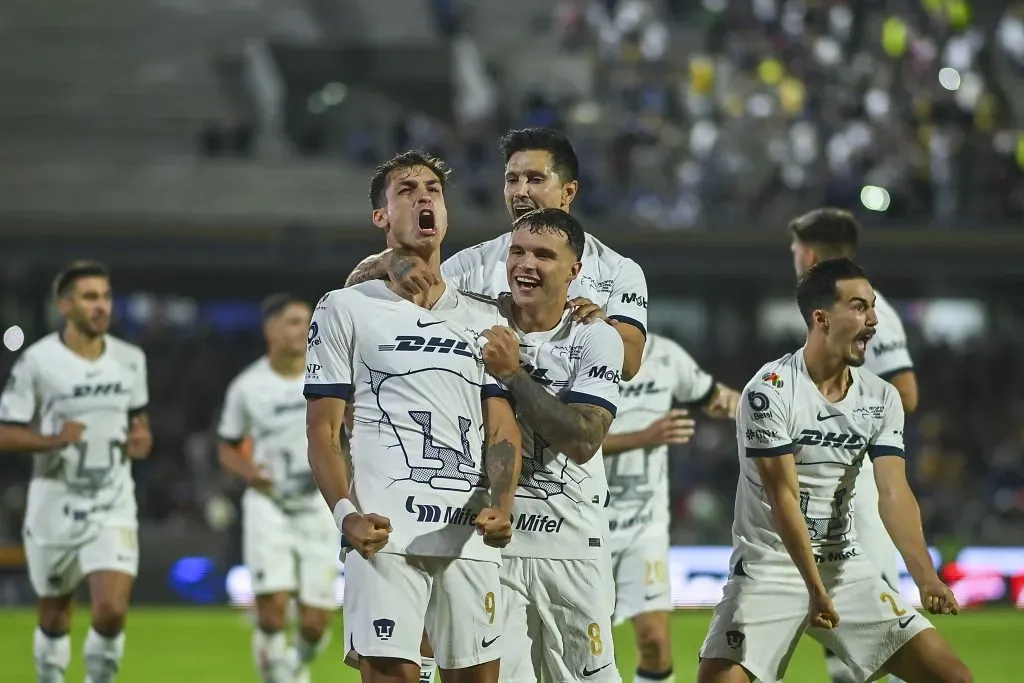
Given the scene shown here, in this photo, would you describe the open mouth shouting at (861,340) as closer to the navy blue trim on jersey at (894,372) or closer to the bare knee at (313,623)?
the navy blue trim on jersey at (894,372)

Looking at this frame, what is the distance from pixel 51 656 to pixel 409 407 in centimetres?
451

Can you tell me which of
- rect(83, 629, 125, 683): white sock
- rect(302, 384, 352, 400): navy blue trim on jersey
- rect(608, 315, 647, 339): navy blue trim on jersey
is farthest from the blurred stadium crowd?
rect(302, 384, 352, 400): navy blue trim on jersey

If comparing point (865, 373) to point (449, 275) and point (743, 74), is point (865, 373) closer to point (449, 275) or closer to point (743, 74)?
point (449, 275)

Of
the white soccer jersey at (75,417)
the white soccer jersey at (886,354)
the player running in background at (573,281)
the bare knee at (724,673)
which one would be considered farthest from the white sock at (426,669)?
the white soccer jersey at (75,417)

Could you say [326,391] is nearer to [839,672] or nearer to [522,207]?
[522,207]

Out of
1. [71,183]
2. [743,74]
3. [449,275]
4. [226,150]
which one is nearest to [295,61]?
[226,150]

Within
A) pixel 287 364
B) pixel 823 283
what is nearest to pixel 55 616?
pixel 287 364

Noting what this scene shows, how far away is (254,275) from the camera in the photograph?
25.5m

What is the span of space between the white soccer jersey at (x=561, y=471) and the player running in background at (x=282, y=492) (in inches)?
171

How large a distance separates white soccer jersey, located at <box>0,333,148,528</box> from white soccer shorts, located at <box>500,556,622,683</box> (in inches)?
159

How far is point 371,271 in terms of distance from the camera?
5.79m

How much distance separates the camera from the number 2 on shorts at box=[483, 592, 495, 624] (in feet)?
18.2

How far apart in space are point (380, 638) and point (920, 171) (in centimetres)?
1965

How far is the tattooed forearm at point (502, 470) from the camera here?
5453 millimetres
